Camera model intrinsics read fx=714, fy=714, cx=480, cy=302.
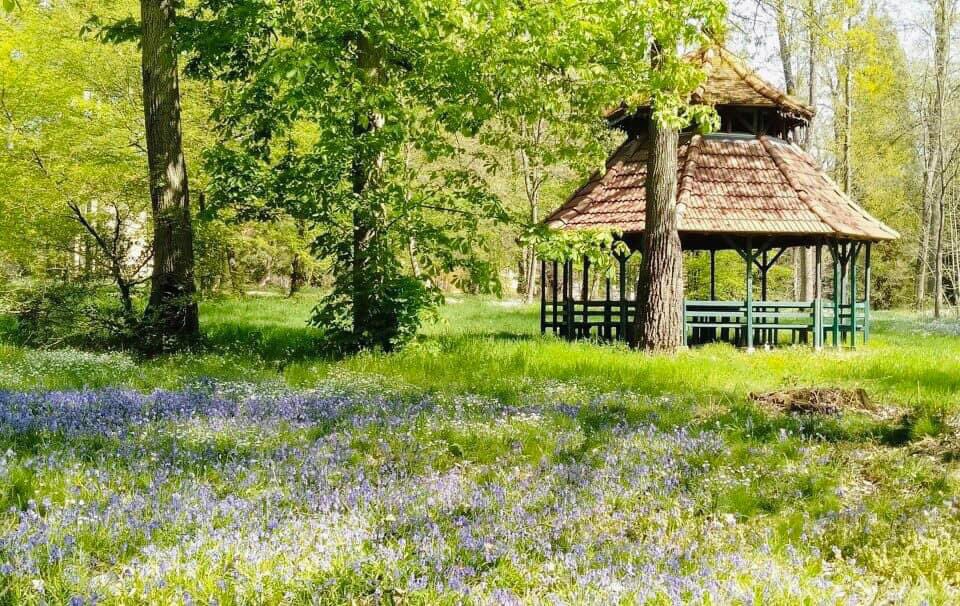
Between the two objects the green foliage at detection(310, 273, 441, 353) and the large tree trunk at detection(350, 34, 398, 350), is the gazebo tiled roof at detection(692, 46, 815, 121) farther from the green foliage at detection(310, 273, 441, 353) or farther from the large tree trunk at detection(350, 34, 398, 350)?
the green foliage at detection(310, 273, 441, 353)

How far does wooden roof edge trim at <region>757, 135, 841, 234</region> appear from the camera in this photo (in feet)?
55.7

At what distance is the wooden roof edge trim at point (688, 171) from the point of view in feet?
55.5

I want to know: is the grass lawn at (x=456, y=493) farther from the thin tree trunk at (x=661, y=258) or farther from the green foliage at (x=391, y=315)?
the thin tree trunk at (x=661, y=258)

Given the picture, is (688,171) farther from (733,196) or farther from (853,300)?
(853,300)

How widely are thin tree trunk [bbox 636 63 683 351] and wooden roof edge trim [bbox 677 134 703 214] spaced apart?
1862 millimetres

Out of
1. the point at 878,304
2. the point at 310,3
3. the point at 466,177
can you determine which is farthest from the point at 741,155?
the point at 878,304

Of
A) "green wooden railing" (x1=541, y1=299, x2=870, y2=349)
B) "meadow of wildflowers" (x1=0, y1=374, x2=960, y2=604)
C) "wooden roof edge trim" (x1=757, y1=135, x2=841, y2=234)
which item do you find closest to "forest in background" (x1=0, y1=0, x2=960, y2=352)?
"wooden roof edge trim" (x1=757, y1=135, x2=841, y2=234)

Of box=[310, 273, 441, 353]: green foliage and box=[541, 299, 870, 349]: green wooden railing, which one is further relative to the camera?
box=[541, 299, 870, 349]: green wooden railing

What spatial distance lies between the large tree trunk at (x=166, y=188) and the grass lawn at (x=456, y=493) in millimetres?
3100

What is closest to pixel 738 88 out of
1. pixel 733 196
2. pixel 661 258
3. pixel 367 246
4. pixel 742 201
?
pixel 733 196

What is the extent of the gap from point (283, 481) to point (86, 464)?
1.37 metres

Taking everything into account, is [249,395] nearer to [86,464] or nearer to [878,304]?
[86,464]

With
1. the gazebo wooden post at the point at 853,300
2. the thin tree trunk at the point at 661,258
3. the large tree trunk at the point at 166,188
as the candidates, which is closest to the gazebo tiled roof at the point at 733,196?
the gazebo wooden post at the point at 853,300

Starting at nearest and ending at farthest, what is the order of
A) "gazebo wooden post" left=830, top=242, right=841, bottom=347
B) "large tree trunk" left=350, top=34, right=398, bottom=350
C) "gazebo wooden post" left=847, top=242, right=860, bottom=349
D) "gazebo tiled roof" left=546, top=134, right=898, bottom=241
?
"large tree trunk" left=350, top=34, right=398, bottom=350, "gazebo tiled roof" left=546, top=134, right=898, bottom=241, "gazebo wooden post" left=830, top=242, right=841, bottom=347, "gazebo wooden post" left=847, top=242, right=860, bottom=349
